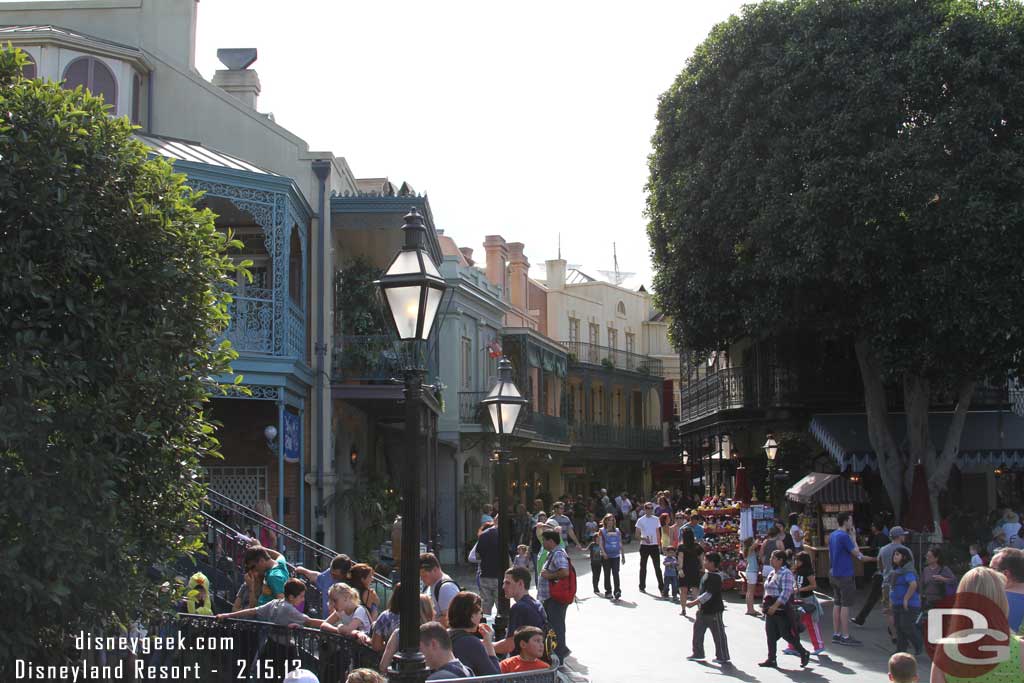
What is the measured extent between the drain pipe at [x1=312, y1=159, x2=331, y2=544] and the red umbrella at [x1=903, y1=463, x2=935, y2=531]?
35.9 feet

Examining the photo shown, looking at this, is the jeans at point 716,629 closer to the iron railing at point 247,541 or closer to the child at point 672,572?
the iron railing at point 247,541

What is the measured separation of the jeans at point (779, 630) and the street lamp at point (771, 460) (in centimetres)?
1477

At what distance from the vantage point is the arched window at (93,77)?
62.8 feet

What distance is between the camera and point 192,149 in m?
18.6

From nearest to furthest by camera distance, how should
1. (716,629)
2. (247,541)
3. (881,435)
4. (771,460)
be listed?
(247,541) < (716,629) < (881,435) < (771,460)

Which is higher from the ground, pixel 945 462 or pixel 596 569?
pixel 945 462

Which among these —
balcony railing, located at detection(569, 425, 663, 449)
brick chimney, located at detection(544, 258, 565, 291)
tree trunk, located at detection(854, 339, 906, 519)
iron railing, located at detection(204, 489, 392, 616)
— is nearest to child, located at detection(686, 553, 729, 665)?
iron railing, located at detection(204, 489, 392, 616)

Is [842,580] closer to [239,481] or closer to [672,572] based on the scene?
[672,572]

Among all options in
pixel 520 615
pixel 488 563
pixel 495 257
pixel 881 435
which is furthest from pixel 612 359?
pixel 520 615

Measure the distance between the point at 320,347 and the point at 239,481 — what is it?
2713mm

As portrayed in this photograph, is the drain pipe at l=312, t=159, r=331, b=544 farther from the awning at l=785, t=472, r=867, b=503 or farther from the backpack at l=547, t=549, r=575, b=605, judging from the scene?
the awning at l=785, t=472, r=867, b=503

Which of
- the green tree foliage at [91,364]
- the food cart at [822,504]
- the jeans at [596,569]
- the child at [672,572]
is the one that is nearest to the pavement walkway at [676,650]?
the child at [672,572]

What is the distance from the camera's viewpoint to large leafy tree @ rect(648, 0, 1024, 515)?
68.4 ft

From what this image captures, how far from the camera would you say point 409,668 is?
6.44 meters
